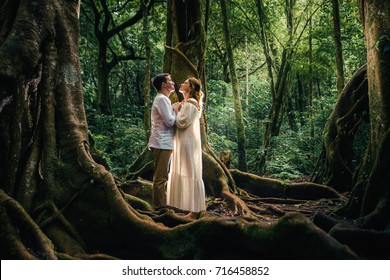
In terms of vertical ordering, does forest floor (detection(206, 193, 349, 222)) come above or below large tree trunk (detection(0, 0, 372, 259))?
below

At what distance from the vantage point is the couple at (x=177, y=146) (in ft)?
16.9

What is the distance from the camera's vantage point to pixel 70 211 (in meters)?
3.55

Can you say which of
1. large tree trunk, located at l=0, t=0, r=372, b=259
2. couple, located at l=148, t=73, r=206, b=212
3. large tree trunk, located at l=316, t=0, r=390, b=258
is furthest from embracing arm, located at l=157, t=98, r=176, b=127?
large tree trunk, located at l=316, t=0, r=390, b=258

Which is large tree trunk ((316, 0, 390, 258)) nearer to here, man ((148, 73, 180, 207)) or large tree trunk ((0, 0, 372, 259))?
large tree trunk ((0, 0, 372, 259))

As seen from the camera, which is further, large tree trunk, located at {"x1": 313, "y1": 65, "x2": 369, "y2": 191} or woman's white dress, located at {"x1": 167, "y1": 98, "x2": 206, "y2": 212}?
large tree trunk, located at {"x1": 313, "y1": 65, "x2": 369, "y2": 191}

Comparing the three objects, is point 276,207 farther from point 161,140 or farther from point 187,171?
point 161,140

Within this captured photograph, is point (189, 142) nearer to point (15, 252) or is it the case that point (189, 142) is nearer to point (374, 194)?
point (374, 194)

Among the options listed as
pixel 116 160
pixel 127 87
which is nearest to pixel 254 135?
pixel 127 87

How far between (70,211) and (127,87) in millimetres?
14628

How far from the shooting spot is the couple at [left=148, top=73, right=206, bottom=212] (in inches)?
203

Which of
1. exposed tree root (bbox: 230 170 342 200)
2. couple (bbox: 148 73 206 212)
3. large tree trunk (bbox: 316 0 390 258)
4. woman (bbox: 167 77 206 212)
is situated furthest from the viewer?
exposed tree root (bbox: 230 170 342 200)

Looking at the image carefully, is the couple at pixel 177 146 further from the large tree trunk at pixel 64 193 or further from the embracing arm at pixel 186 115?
the large tree trunk at pixel 64 193

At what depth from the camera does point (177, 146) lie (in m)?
5.40

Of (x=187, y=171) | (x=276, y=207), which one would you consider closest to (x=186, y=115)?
(x=187, y=171)
